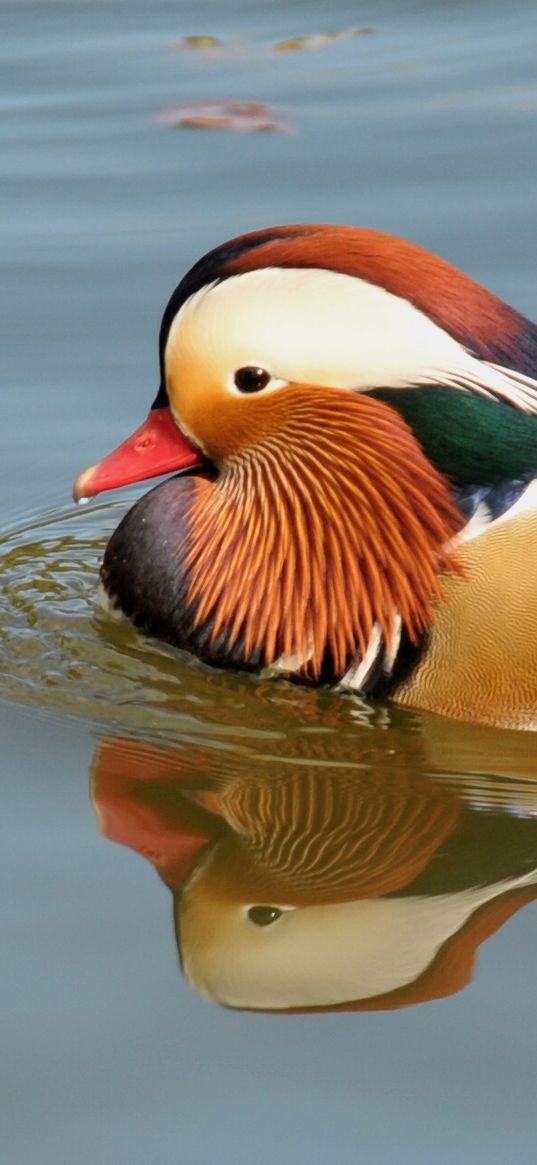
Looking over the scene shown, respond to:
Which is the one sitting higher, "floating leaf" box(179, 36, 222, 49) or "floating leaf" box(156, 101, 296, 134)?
"floating leaf" box(179, 36, 222, 49)

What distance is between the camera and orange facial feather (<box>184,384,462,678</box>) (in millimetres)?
4723

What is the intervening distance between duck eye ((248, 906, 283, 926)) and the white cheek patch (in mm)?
1242

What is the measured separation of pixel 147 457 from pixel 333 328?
1.96 ft

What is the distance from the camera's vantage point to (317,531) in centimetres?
490

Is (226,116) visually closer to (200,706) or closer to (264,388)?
(264,388)

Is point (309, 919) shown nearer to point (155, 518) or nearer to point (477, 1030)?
point (477, 1030)

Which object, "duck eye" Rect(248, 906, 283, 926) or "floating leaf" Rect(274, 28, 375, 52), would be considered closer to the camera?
"duck eye" Rect(248, 906, 283, 926)

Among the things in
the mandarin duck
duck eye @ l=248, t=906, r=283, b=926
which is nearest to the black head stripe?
the mandarin duck

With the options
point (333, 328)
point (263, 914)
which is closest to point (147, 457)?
point (333, 328)

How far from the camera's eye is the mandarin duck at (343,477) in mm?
4531

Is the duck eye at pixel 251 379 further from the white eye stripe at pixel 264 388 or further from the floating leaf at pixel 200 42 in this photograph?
the floating leaf at pixel 200 42

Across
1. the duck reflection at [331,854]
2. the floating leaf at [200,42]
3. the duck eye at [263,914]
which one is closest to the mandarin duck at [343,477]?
the duck reflection at [331,854]

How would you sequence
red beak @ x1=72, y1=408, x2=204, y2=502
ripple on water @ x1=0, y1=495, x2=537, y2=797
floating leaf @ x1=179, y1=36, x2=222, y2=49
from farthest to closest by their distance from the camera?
floating leaf @ x1=179, y1=36, x2=222, y2=49 → red beak @ x1=72, y1=408, x2=204, y2=502 → ripple on water @ x1=0, y1=495, x2=537, y2=797

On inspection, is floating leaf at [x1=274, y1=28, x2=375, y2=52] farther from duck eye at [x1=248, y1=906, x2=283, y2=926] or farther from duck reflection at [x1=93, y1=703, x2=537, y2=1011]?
duck eye at [x1=248, y1=906, x2=283, y2=926]
